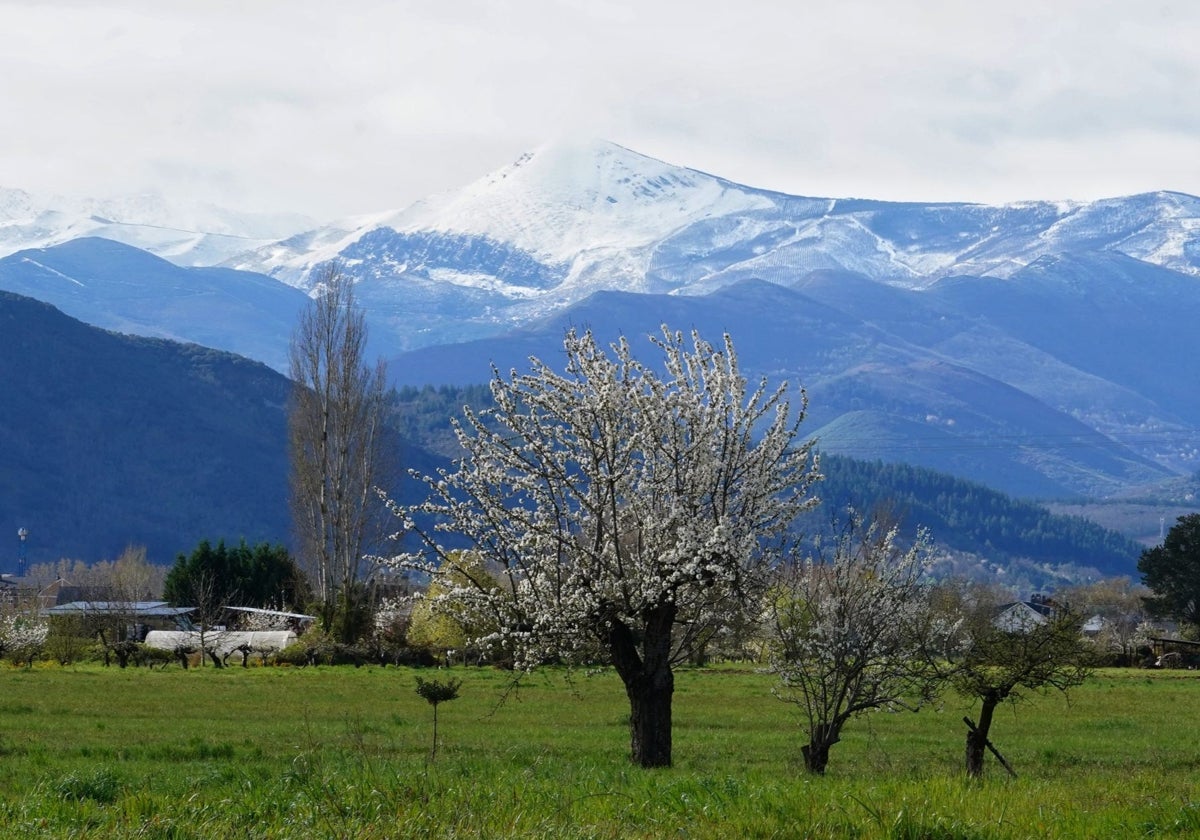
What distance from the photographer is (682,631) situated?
23891 mm

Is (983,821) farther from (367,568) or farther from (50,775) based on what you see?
(367,568)

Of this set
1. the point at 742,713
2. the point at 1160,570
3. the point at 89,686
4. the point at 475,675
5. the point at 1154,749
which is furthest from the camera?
the point at 1160,570

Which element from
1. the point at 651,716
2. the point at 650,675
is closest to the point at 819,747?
the point at 651,716

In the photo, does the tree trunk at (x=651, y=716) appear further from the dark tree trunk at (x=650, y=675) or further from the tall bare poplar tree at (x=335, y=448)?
the tall bare poplar tree at (x=335, y=448)

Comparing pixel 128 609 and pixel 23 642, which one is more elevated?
pixel 128 609

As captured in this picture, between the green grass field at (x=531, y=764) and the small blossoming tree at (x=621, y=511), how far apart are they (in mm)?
1783

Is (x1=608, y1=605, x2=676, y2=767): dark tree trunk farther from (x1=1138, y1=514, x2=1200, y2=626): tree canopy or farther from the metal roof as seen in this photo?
(x1=1138, y1=514, x2=1200, y2=626): tree canopy

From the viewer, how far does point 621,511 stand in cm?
2283

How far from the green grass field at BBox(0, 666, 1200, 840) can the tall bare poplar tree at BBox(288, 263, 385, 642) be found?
1394cm

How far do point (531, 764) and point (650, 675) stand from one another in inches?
138

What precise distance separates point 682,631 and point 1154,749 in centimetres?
1420

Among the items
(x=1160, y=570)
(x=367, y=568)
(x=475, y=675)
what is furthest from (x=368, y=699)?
(x=1160, y=570)

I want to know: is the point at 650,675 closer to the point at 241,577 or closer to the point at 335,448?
the point at 335,448

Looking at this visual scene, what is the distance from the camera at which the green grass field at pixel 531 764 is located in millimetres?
12664
